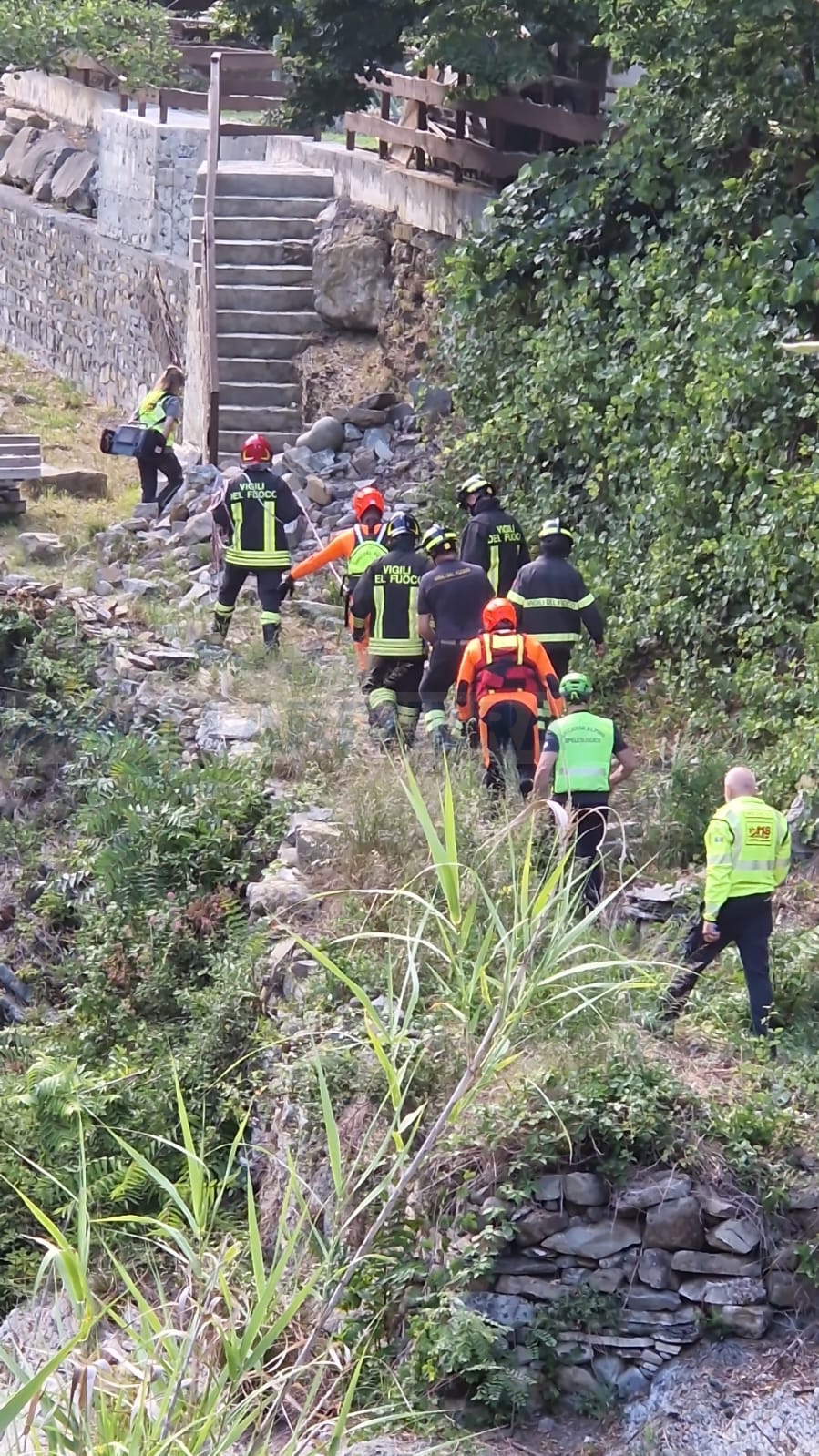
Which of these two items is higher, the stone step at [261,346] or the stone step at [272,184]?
the stone step at [272,184]

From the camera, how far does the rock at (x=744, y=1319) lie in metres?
7.18

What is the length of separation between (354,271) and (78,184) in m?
8.77

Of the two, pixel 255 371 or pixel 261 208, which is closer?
pixel 255 371

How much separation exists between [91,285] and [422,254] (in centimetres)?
866

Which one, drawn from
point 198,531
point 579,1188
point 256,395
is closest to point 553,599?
point 579,1188

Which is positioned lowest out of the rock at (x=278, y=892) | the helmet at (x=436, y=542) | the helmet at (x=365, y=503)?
the rock at (x=278, y=892)

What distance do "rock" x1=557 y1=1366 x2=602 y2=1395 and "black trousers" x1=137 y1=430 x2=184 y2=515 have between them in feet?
36.6

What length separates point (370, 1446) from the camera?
6.66 metres

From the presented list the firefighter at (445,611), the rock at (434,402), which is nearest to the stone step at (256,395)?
the rock at (434,402)

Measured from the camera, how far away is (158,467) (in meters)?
17.1

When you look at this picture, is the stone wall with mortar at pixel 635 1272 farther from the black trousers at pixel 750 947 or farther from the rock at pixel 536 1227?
the black trousers at pixel 750 947

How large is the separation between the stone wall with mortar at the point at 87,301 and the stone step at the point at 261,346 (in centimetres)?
287

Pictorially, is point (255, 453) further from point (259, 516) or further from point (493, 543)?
point (493, 543)

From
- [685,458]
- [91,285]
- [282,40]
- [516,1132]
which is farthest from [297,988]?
[91,285]
